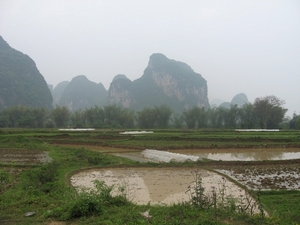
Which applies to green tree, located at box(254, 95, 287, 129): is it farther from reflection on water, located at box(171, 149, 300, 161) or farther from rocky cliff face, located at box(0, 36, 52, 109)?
rocky cliff face, located at box(0, 36, 52, 109)

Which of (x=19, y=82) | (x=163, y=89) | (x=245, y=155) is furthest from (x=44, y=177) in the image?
(x=163, y=89)

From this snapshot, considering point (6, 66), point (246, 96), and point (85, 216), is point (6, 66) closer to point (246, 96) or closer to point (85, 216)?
point (85, 216)

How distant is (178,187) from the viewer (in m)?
8.76

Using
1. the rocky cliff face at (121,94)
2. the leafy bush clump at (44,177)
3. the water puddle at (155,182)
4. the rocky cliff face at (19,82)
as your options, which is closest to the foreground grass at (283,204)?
the water puddle at (155,182)

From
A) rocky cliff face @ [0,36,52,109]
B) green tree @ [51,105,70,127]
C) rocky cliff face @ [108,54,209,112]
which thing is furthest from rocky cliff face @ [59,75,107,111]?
green tree @ [51,105,70,127]

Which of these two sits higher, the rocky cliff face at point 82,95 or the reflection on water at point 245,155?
the rocky cliff face at point 82,95

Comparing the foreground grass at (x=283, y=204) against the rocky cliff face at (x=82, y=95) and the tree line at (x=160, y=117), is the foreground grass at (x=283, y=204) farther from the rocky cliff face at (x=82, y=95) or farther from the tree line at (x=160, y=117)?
the rocky cliff face at (x=82, y=95)

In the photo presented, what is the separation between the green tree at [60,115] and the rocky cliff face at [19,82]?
999 inches

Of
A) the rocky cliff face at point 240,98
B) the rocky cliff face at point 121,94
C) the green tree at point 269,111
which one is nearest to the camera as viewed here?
the green tree at point 269,111

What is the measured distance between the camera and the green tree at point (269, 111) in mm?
45094

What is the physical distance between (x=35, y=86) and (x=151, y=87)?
4521 cm

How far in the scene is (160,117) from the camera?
49.2 metres

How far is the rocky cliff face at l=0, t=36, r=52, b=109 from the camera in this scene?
66875 mm

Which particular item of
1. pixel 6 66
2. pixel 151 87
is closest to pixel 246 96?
pixel 151 87
